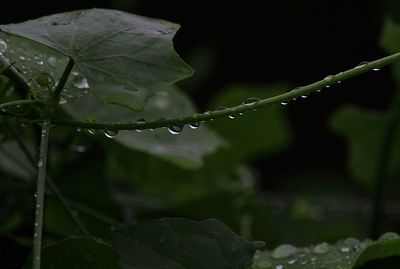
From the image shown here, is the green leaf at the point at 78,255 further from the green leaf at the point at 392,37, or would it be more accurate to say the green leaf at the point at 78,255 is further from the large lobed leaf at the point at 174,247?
the green leaf at the point at 392,37

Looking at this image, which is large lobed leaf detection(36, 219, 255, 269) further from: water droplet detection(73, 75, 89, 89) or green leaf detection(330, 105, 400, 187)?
green leaf detection(330, 105, 400, 187)

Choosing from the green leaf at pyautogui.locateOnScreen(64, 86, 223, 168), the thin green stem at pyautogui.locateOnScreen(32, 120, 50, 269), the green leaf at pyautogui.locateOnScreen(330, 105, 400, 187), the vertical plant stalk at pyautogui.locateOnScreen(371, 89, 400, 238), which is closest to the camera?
the thin green stem at pyautogui.locateOnScreen(32, 120, 50, 269)

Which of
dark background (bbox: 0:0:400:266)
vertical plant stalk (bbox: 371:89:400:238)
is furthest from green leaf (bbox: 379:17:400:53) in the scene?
dark background (bbox: 0:0:400:266)

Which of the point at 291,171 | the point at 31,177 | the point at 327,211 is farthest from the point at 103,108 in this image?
the point at 291,171

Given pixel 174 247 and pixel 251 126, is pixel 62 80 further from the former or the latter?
pixel 251 126

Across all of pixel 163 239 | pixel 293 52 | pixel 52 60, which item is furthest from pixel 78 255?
pixel 293 52
